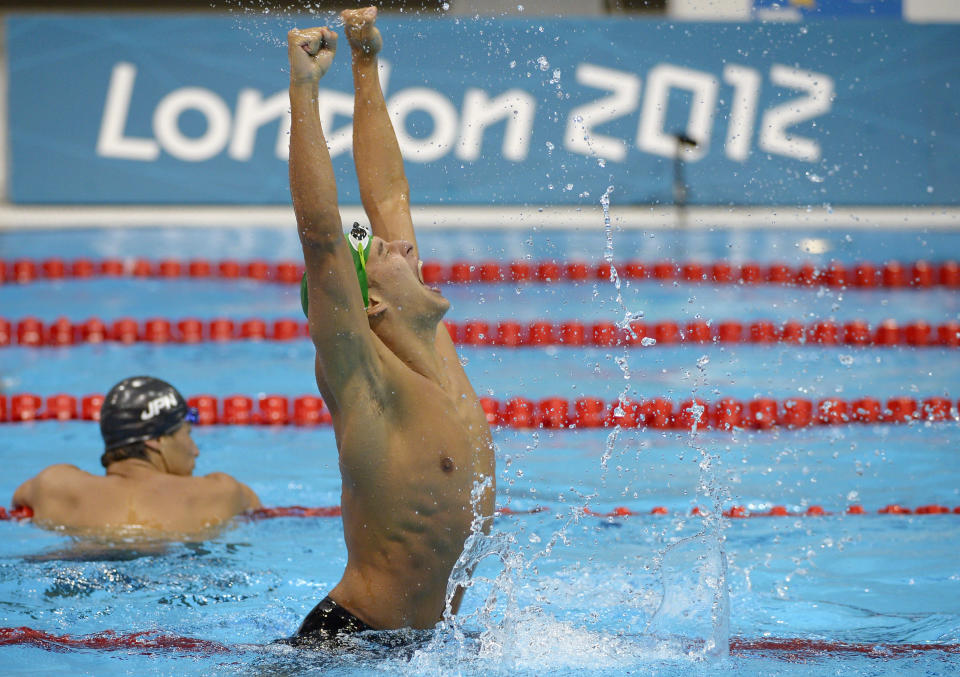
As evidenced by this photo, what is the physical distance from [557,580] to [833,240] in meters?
7.23

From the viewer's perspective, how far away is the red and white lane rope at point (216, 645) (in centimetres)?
296

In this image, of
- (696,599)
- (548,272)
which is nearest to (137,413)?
(696,599)

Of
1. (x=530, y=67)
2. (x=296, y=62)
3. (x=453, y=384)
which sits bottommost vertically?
(x=453, y=384)

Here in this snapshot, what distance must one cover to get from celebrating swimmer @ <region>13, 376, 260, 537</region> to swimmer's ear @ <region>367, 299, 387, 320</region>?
142 centimetres

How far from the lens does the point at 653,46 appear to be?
11.1m

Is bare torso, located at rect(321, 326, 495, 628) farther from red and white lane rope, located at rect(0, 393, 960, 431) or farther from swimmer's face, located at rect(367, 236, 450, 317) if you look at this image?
red and white lane rope, located at rect(0, 393, 960, 431)

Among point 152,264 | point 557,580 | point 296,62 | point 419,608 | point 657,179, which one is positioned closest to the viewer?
point 296,62

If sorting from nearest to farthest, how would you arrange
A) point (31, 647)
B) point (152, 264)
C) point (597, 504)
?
point (31, 647)
point (597, 504)
point (152, 264)

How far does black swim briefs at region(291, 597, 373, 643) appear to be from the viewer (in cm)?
262

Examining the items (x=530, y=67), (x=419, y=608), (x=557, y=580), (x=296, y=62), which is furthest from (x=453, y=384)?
(x=530, y=67)

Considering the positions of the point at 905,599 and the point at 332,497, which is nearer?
the point at 905,599

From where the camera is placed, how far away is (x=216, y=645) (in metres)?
2.99

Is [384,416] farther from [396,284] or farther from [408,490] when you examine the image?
[396,284]

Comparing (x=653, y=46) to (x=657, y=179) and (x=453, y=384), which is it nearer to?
(x=657, y=179)
